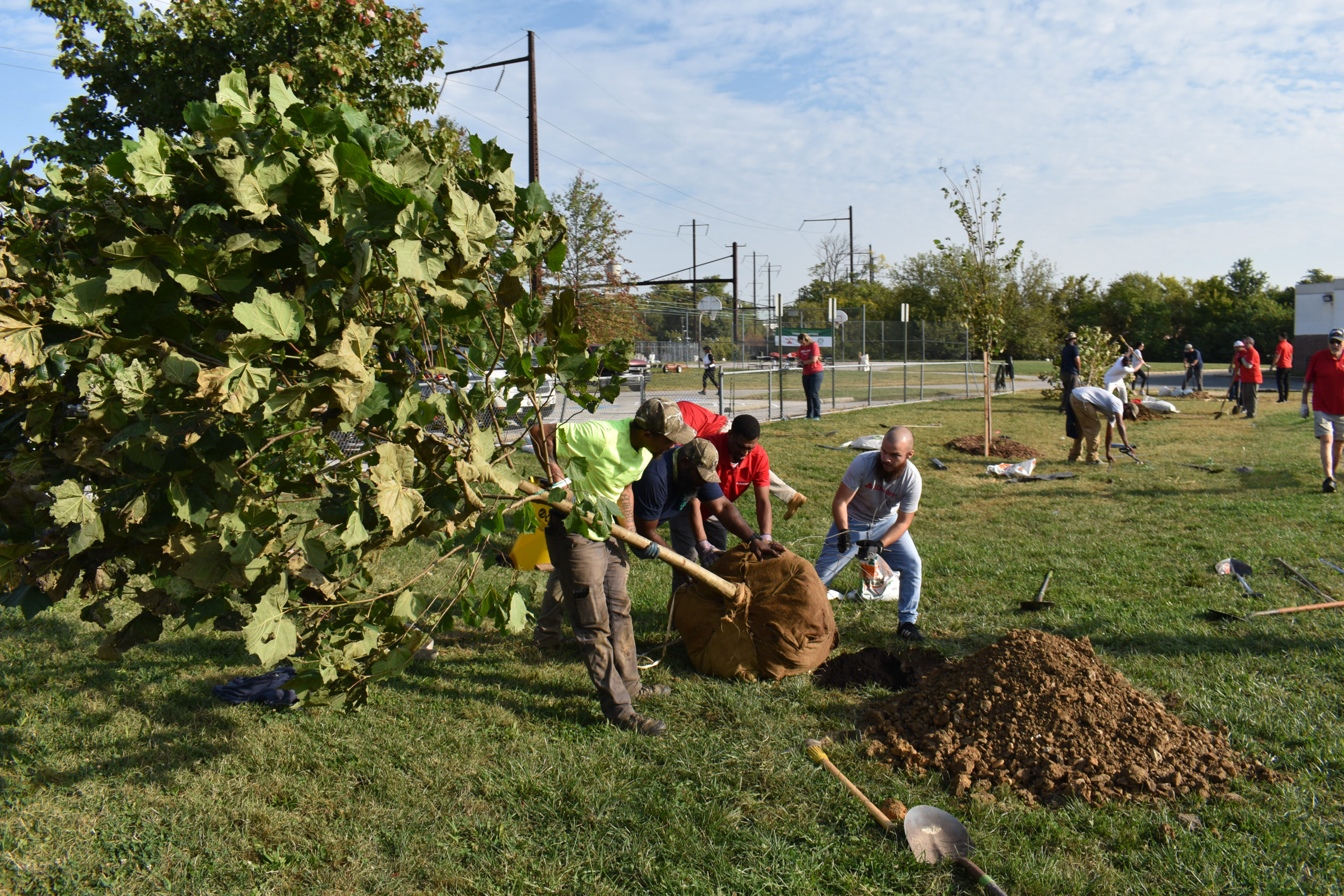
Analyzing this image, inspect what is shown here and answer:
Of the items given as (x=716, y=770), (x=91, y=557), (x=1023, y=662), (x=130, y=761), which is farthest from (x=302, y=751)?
(x=1023, y=662)

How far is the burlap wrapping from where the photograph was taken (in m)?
4.93

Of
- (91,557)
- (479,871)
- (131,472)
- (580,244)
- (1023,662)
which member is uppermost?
(580,244)

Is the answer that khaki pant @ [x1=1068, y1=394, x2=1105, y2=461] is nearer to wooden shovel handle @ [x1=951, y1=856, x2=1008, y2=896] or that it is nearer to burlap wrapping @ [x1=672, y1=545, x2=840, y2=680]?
burlap wrapping @ [x1=672, y1=545, x2=840, y2=680]

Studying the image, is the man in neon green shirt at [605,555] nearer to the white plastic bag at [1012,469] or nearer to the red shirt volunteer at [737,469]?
the red shirt volunteer at [737,469]

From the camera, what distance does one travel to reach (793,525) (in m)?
8.70

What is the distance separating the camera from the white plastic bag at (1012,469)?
1186cm

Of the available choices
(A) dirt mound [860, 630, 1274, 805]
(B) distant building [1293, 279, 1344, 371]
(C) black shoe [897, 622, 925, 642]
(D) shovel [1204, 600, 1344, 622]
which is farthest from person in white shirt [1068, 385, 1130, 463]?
(B) distant building [1293, 279, 1344, 371]

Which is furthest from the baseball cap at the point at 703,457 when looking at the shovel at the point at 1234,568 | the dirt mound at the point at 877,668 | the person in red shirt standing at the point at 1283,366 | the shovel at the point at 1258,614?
the person in red shirt standing at the point at 1283,366

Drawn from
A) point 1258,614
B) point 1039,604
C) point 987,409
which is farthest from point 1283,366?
point 1039,604

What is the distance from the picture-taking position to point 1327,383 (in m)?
9.64

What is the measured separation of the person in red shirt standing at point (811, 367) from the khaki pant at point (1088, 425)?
525 centimetres

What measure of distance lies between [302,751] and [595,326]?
17.0 metres

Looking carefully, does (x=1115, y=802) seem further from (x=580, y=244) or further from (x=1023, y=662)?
(x=580, y=244)

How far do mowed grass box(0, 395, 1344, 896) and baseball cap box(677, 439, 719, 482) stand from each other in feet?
4.08
